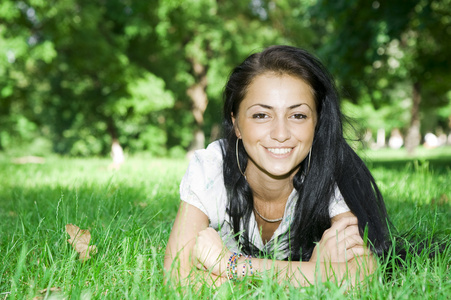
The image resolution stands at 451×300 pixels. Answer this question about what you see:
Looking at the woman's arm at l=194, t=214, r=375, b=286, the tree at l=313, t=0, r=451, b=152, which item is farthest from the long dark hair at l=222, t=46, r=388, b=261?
the tree at l=313, t=0, r=451, b=152

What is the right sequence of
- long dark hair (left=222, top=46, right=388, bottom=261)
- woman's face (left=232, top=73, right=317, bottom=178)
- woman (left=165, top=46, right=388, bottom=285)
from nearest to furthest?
woman (left=165, top=46, right=388, bottom=285) < woman's face (left=232, top=73, right=317, bottom=178) < long dark hair (left=222, top=46, right=388, bottom=261)

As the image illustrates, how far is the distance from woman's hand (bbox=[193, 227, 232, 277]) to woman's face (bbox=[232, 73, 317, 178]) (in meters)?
0.58

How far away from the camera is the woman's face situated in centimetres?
240

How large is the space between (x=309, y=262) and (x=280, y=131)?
2.47ft

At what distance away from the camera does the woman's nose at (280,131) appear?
2.37 meters

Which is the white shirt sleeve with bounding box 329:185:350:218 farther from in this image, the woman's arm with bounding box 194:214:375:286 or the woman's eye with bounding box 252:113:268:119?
the woman's eye with bounding box 252:113:268:119

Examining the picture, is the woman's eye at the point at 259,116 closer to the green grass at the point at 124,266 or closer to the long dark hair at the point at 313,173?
the long dark hair at the point at 313,173

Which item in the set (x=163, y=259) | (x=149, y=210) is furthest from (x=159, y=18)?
(x=163, y=259)

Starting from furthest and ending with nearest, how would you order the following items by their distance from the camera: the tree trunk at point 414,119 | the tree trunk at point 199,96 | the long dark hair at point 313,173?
the tree trunk at point 199,96 < the tree trunk at point 414,119 < the long dark hair at point 313,173

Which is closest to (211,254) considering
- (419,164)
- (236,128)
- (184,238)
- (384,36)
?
(184,238)

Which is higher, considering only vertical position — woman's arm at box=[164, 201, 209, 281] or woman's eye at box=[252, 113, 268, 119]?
woman's eye at box=[252, 113, 268, 119]

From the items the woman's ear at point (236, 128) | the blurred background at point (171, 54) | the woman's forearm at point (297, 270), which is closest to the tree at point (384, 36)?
the blurred background at point (171, 54)

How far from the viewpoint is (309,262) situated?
2090mm

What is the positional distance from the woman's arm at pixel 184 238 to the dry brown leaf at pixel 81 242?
40cm
